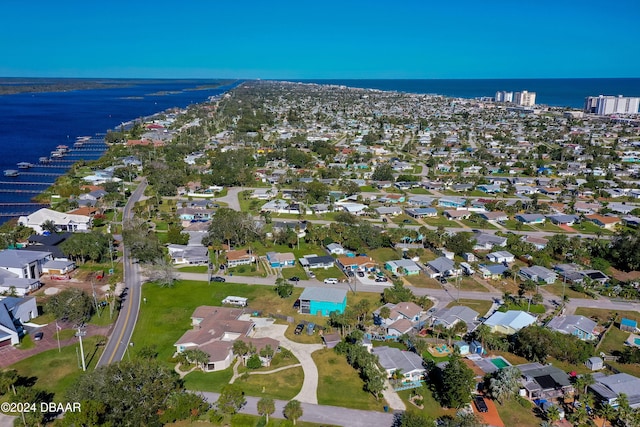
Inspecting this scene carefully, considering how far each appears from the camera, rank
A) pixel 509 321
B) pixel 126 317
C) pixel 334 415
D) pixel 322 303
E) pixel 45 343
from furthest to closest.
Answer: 1. pixel 322 303
2. pixel 126 317
3. pixel 509 321
4. pixel 45 343
5. pixel 334 415

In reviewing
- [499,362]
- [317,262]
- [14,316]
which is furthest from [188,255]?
[499,362]

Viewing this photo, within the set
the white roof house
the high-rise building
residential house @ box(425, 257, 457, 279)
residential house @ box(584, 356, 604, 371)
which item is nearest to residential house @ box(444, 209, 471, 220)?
residential house @ box(425, 257, 457, 279)

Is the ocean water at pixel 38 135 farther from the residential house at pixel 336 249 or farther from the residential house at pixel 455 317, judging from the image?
the residential house at pixel 455 317

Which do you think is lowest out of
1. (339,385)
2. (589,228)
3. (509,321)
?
(339,385)

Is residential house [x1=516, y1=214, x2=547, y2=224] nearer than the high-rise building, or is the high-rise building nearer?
residential house [x1=516, y1=214, x2=547, y2=224]

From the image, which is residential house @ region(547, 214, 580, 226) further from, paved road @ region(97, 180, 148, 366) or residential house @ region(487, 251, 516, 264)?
paved road @ region(97, 180, 148, 366)

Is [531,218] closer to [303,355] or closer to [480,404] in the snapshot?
[480,404]
